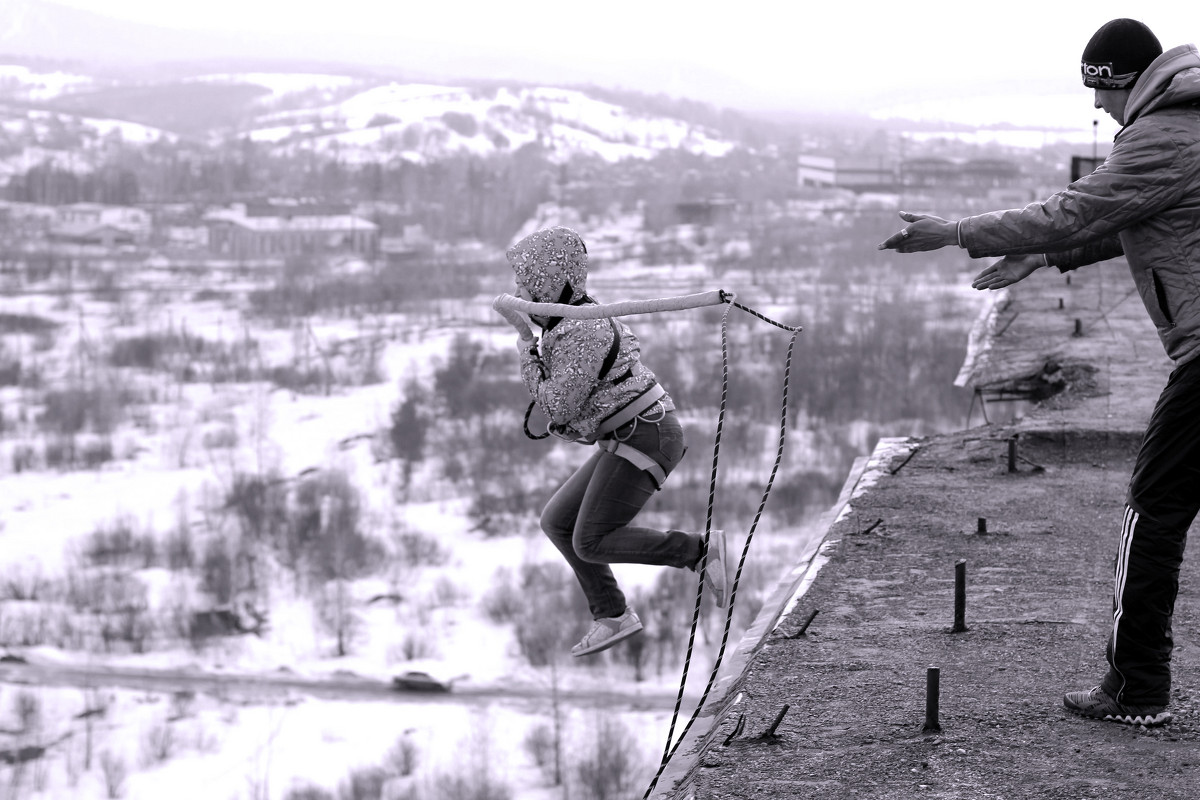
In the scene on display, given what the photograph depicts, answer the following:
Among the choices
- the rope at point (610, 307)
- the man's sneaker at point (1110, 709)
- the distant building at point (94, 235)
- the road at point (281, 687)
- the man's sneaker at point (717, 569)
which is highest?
the rope at point (610, 307)

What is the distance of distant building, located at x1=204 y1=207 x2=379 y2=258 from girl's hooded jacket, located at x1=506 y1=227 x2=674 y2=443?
109 metres

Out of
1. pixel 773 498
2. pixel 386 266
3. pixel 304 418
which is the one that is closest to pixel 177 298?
pixel 386 266

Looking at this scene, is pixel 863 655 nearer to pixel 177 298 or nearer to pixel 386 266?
pixel 177 298

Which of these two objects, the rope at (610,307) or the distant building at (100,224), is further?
the distant building at (100,224)

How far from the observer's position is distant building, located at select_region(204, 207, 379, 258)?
11375 cm

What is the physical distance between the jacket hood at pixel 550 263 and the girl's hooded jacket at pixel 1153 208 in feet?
4.31

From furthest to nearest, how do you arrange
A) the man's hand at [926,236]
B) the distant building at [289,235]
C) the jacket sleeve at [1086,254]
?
1. the distant building at [289,235]
2. the jacket sleeve at [1086,254]
3. the man's hand at [926,236]

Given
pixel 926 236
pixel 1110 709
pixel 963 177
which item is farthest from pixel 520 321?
pixel 963 177

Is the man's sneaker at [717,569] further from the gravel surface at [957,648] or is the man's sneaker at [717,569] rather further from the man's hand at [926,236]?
the man's hand at [926,236]

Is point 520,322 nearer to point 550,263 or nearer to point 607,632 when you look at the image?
point 550,263

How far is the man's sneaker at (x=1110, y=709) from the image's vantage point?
15.4 feet

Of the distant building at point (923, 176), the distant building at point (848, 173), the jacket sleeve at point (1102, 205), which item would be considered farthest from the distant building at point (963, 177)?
the jacket sleeve at point (1102, 205)

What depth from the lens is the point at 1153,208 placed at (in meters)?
4.18

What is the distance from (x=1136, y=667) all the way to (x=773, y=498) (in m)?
39.5
